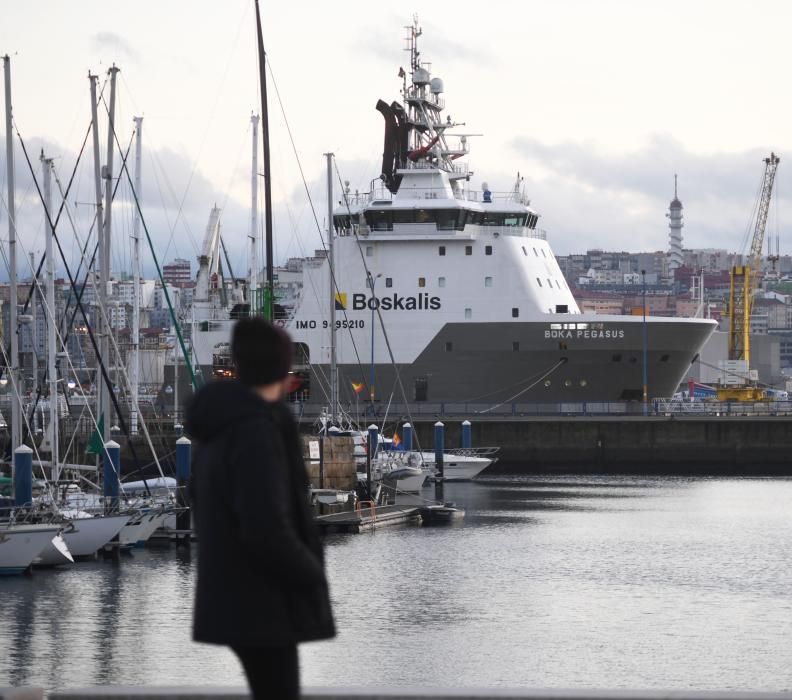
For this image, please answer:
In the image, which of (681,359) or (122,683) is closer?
(122,683)

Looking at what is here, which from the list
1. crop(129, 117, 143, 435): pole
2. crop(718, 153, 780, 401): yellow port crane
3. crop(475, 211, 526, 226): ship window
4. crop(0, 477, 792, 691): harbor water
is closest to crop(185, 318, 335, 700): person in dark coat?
crop(0, 477, 792, 691): harbor water

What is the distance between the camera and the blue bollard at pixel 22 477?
25.2m

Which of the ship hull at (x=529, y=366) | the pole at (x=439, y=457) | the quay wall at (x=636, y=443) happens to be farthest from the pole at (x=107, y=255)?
the quay wall at (x=636, y=443)

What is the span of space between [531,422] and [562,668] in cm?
3249

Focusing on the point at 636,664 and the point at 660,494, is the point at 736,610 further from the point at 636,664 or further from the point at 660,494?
the point at 660,494

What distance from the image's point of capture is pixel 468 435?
48.6 metres

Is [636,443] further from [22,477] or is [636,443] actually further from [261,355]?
[261,355]

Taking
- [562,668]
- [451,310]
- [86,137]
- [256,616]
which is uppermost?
[86,137]

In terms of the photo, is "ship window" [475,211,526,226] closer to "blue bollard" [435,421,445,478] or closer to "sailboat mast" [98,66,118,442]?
"blue bollard" [435,421,445,478]

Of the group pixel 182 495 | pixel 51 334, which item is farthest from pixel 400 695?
pixel 51 334

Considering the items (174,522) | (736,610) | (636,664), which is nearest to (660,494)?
(174,522)

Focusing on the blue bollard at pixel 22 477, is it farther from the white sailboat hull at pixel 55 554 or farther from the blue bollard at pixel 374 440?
the blue bollard at pixel 374 440

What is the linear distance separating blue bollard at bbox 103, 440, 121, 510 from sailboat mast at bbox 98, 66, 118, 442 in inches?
77.5

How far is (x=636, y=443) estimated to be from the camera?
50469mm
